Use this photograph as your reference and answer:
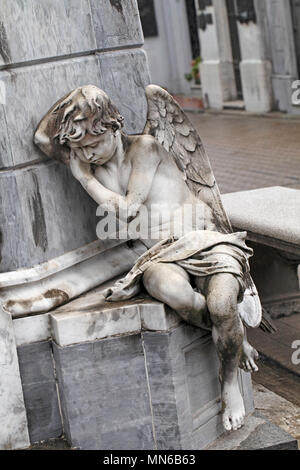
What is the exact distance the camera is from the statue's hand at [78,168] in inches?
185

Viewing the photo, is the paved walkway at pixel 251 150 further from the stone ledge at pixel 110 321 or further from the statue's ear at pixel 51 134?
the stone ledge at pixel 110 321

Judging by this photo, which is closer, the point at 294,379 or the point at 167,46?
the point at 294,379

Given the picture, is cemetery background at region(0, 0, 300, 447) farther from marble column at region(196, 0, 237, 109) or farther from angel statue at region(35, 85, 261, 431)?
marble column at region(196, 0, 237, 109)

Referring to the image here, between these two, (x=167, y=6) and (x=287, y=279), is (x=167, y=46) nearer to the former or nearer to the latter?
(x=167, y=6)

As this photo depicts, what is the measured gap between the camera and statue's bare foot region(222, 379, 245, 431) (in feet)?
15.0

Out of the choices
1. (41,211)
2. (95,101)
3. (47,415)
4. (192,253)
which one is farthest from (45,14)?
(47,415)

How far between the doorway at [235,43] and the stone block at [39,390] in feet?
45.3

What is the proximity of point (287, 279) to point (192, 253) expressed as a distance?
2.67 metres

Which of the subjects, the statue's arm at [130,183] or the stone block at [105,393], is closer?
the stone block at [105,393]

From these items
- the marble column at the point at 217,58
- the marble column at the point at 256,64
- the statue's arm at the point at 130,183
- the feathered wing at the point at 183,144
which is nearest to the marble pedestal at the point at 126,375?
the statue's arm at the point at 130,183

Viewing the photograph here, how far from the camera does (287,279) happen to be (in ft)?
23.5

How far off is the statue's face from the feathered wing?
37 cm

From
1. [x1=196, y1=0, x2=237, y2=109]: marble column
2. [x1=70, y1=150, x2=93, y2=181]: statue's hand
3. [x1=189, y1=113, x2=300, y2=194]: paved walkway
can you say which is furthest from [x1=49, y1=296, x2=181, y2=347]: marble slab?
[x1=196, y1=0, x2=237, y2=109]: marble column

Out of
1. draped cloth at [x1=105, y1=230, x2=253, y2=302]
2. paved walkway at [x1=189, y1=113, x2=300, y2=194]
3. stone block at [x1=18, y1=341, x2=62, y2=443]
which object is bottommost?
paved walkway at [x1=189, y1=113, x2=300, y2=194]
